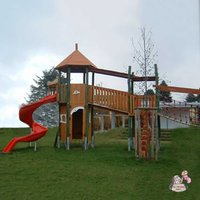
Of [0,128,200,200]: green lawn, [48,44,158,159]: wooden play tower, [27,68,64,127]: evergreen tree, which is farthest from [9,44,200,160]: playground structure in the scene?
[27,68,64,127]: evergreen tree

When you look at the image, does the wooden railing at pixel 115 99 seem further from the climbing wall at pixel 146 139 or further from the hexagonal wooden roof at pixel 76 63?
the climbing wall at pixel 146 139

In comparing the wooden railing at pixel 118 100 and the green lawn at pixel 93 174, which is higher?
the wooden railing at pixel 118 100

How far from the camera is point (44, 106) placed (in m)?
53.8

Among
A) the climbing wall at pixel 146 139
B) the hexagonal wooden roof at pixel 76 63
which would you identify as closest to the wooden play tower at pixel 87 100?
the hexagonal wooden roof at pixel 76 63

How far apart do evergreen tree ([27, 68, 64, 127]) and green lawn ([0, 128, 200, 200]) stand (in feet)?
109

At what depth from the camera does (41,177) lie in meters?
10.4

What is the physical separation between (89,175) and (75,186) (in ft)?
3.78

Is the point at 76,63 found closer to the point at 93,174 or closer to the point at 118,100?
the point at 118,100

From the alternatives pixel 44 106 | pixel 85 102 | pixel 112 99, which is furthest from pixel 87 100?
pixel 44 106

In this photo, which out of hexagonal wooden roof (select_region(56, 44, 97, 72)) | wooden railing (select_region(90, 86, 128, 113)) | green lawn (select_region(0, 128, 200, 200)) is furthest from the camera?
hexagonal wooden roof (select_region(56, 44, 97, 72))

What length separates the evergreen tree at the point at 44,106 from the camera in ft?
163

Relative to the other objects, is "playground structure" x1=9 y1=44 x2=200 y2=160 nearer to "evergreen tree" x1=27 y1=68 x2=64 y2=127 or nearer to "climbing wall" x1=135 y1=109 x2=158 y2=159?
"climbing wall" x1=135 y1=109 x2=158 y2=159

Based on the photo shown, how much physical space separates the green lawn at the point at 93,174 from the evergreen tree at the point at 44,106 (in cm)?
3327

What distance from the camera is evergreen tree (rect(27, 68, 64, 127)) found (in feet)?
163
